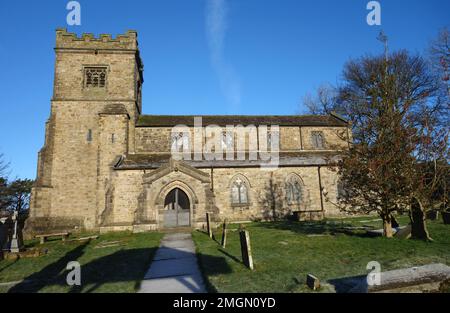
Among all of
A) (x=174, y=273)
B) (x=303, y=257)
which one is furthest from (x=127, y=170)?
(x=303, y=257)

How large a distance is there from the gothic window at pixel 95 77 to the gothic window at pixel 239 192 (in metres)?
14.8

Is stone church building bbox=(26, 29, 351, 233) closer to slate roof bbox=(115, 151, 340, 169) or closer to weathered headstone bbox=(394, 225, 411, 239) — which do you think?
slate roof bbox=(115, 151, 340, 169)

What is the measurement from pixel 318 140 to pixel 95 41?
76.4 feet

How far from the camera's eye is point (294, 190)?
22906 millimetres

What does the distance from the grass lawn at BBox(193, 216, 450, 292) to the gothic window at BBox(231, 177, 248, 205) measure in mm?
8411

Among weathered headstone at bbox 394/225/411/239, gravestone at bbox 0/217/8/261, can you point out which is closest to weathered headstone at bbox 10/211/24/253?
gravestone at bbox 0/217/8/261

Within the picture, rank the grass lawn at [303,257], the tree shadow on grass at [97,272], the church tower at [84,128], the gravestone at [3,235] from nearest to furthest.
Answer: the grass lawn at [303,257], the tree shadow on grass at [97,272], the gravestone at [3,235], the church tower at [84,128]

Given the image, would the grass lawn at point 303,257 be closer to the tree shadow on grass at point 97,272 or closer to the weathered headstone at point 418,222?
the weathered headstone at point 418,222

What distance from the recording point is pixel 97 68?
82.7 ft

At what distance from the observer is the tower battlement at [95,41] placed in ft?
82.3

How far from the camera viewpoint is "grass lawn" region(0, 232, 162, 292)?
7410 mm

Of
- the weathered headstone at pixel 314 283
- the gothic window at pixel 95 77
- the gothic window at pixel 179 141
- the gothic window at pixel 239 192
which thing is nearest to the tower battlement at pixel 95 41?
the gothic window at pixel 95 77
